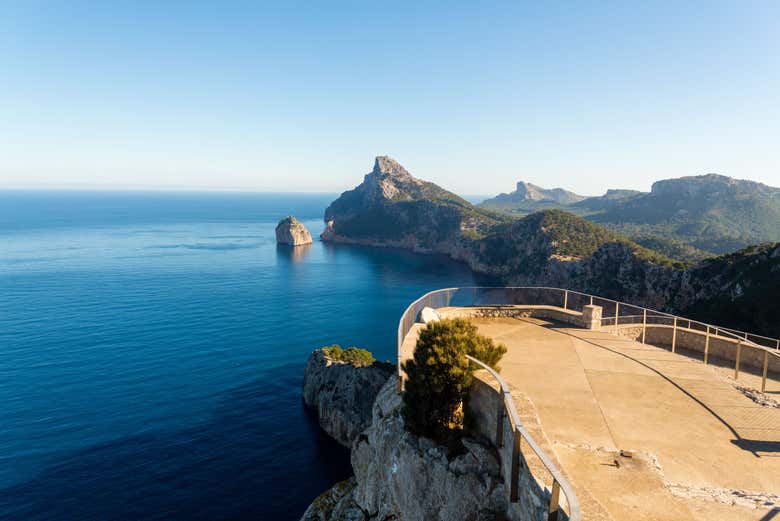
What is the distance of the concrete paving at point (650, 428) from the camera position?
26.6 ft

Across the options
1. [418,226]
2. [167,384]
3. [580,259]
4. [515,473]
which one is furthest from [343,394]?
[418,226]

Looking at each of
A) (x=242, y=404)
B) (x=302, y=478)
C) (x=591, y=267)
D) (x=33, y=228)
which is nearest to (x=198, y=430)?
(x=242, y=404)

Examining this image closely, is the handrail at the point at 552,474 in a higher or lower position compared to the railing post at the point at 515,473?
higher

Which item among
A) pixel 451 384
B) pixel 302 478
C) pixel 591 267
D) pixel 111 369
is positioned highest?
pixel 451 384

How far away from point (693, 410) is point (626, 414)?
234 cm

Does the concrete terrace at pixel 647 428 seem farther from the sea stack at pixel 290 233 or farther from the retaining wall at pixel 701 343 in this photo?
the sea stack at pixel 290 233

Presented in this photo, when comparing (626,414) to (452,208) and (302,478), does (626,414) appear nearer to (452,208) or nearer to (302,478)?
(302,478)

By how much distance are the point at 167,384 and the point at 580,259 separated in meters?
91.4

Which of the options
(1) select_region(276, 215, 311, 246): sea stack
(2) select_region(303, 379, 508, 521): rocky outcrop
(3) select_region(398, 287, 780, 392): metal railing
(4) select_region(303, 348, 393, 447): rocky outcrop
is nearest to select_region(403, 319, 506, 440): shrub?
(2) select_region(303, 379, 508, 521): rocky outcrop

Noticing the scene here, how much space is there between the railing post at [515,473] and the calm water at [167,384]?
2695cm

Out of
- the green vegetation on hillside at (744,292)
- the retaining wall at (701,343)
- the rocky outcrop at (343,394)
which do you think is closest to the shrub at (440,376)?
the retaining wall at (701,343)

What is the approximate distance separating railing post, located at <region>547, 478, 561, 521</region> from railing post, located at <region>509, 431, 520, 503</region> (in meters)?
1.77

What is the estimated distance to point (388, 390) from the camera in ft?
53.4

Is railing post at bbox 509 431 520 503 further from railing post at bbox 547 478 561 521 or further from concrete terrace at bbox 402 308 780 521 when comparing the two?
railing post at bbox 547 478 561 521
